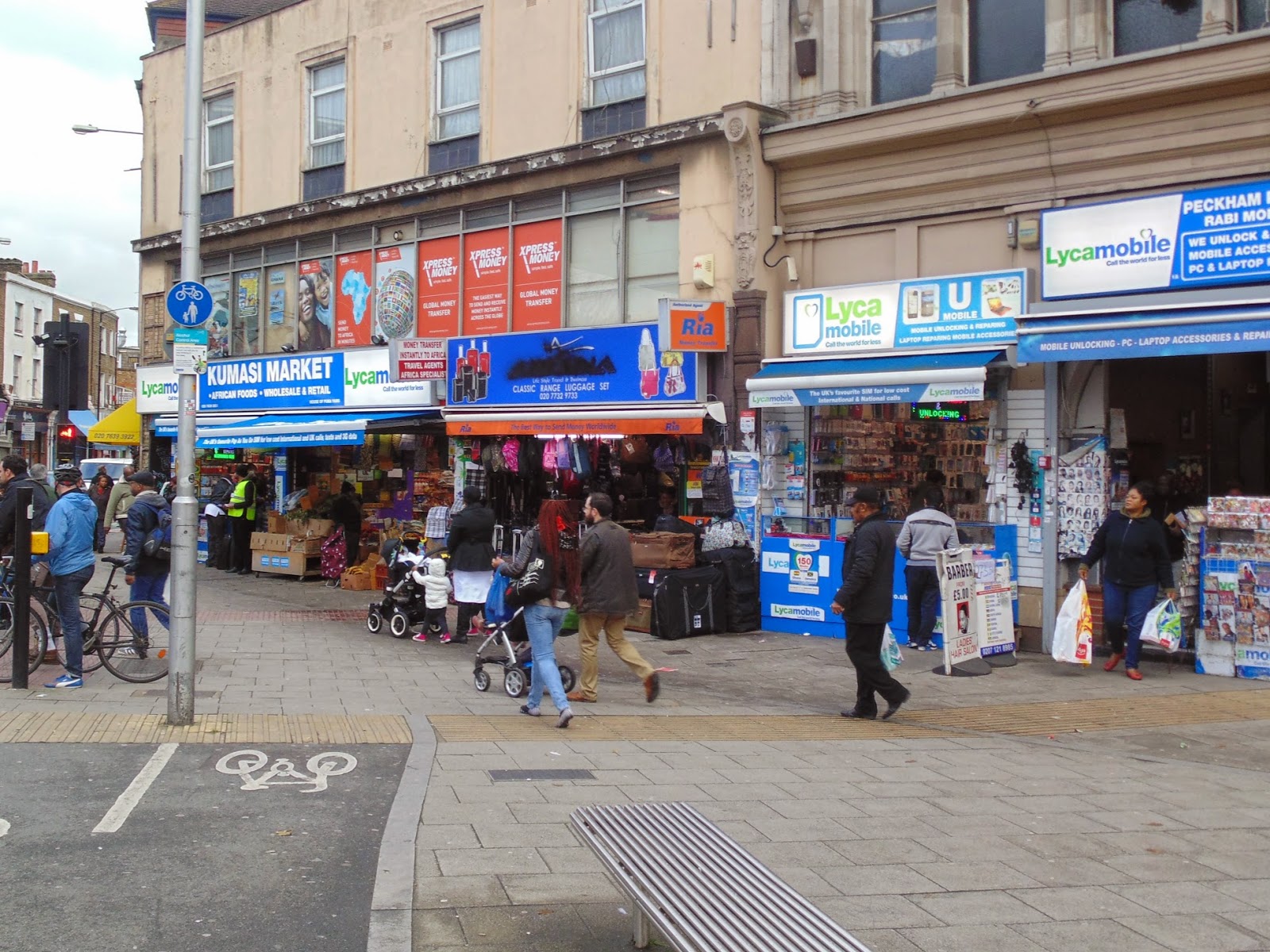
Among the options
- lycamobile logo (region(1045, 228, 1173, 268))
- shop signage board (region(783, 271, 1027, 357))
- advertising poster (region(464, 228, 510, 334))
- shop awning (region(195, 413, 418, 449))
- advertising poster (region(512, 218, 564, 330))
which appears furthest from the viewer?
advertising poster (region(464, 228, 510, 334))

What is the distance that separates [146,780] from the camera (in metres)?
7.23

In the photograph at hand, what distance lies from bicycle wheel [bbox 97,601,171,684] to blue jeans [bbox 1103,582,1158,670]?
860 cm

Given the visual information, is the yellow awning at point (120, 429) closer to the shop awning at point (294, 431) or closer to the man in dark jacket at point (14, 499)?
the shop awning at point (294, 431)

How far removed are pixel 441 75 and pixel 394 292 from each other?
355cm

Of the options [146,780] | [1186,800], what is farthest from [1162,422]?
[146,780]

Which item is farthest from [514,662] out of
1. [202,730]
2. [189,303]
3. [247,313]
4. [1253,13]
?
[247,313]

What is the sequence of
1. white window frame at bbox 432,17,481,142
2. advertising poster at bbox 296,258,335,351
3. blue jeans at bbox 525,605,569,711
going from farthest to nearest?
advertising poster at bbox 296,258,335,351 → white window frame at bbox 432,17,481,142 → blue jeans at bbox 525,605,569,711

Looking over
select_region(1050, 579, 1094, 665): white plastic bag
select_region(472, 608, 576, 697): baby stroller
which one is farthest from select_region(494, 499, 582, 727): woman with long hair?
select_region(1050, 579, 1094, 665): white plastic bag

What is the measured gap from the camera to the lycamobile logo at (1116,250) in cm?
1253

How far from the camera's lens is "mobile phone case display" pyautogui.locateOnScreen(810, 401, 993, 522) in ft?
46.5

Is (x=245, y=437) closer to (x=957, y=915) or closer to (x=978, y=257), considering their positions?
(x=978, y=257)

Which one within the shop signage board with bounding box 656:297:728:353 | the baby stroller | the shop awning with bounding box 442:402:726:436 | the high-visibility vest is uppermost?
the shop signage board with bounding box 656:297:728:353

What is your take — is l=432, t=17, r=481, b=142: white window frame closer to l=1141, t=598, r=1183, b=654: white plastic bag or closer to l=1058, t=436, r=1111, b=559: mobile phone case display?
l=1058, t=436, r=1111, b=559: mobile phone case display

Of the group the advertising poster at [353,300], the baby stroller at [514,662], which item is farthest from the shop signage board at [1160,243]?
the advertising poster at [353,300]
